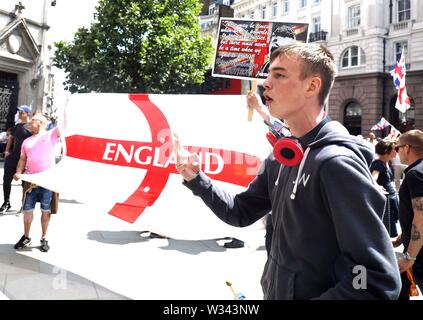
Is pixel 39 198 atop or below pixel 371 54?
below

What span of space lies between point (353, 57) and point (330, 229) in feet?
111

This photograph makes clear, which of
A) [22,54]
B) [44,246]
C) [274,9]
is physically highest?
[274,9]

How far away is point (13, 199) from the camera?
10.1 metres

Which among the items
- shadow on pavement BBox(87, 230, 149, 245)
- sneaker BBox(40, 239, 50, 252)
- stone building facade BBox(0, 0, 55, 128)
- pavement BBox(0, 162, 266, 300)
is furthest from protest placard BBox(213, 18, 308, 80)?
stone building facade BBox(0, 0, 55, 128)

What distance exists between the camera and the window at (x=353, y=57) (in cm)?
3159

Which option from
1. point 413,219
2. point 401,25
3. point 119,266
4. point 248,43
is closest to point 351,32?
point 401,25

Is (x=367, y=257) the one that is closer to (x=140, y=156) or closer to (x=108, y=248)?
(x=140, y=156)

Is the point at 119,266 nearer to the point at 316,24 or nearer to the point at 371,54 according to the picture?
the point at 371,54

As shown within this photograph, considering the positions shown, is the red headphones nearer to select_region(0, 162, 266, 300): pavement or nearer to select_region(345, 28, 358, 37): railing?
select_region(0, 162, 266, 300): pavement

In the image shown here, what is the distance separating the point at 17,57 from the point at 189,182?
2162cm

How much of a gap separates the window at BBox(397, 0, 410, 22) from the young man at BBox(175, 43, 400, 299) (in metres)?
33.2

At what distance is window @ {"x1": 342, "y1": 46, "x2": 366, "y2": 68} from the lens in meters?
31.6

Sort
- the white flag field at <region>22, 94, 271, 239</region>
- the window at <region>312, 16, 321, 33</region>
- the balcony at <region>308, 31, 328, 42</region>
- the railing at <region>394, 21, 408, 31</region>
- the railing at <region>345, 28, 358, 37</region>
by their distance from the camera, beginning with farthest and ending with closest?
1. the window at <region>312, 16, 321, 33</region>
2. the balcony at <region>308, 31, 328, 42</region>
3. the railing at <region>345, 28, 358, 37</region>
4. the railing at <region>394, 21, 408, 31</region>
5. the white flag field at <region>22, 94, 271, 239</region>

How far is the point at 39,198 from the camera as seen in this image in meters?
6.00
